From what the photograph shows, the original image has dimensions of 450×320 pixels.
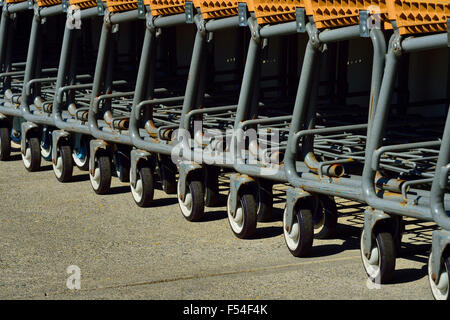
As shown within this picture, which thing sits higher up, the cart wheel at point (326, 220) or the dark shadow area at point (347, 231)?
the cart wheel at point (326, 220)

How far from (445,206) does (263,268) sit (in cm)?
144

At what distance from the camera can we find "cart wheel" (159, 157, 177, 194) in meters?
9.26

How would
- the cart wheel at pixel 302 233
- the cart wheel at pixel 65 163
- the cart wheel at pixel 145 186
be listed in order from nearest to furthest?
the cart wheel at pixel 302 233
the cart wheel at pixel 145 186
the cart wheel at pixel 65 163

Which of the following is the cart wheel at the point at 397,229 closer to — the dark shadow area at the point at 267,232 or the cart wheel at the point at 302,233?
the cart wheel at the point at 302,233

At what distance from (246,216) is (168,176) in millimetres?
1887

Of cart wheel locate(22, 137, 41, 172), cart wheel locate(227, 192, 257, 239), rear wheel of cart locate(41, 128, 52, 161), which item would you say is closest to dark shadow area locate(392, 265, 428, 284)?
cart wheel locate(227, 192, 257, 239)

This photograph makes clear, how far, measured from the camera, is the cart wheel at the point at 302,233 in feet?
22.9

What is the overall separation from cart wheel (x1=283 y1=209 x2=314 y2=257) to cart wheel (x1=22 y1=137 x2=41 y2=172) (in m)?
4.40

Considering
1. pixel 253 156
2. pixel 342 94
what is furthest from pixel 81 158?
pixel 253 156

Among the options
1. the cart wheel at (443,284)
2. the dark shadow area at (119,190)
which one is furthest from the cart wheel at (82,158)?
the cart wheel at (443,284)

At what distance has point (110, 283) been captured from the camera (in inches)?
260

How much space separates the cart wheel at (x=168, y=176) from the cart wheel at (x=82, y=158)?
1.41 meters

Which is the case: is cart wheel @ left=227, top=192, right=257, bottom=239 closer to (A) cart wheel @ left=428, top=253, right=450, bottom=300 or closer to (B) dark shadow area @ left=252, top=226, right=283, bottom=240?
(B) dark shadow area @ left=252, top=226, right=283, bottom=240

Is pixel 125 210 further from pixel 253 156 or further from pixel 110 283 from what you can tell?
pixel 110 283
